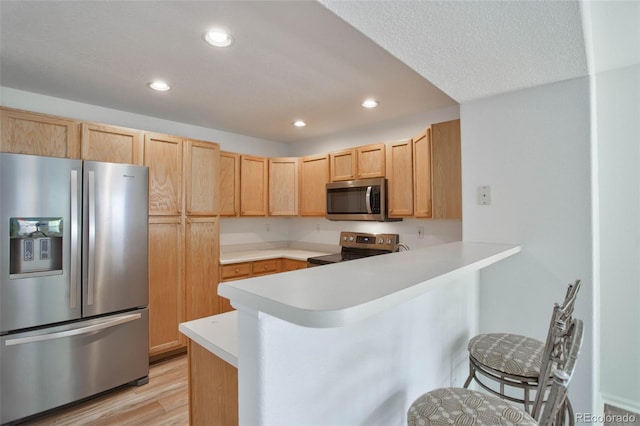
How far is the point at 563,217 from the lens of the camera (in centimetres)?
166

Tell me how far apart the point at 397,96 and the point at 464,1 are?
1683 mm

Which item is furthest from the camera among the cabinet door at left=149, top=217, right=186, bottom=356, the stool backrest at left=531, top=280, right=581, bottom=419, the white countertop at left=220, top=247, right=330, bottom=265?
the white countertop at left=220, top=247, right=330, bottom=265

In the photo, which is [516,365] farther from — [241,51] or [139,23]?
[139,23]

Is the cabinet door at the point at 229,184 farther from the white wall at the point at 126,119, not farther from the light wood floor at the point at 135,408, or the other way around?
the light wood floor at the point at 135,408

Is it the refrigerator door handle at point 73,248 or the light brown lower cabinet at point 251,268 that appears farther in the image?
the light brown lower cabinet at point 251,268

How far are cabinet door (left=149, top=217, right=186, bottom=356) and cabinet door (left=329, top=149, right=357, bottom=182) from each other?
1.77 metres

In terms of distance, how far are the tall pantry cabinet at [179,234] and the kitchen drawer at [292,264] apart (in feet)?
2.72

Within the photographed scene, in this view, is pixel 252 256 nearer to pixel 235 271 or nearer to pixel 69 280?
pixel 235 271

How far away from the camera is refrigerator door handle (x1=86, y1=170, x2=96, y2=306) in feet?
7.27

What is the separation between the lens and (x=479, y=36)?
48.9 inches

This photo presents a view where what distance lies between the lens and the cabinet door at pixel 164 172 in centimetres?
276

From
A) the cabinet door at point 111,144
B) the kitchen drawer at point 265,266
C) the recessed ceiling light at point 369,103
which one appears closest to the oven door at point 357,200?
the recessed ceiling light at point 369,103

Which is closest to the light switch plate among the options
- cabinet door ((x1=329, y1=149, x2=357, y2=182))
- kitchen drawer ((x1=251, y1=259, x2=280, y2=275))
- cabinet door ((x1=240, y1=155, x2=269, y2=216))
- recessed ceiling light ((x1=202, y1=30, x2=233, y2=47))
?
cabinet door ((x1=329, y1=149, x2=357, y2=182))

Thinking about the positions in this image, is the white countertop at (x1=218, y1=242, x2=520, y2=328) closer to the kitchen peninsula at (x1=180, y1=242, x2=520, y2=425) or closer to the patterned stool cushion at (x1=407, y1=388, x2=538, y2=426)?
the kitchen peninsula at (x1=180, y1=242, x2=520, y2=425)
